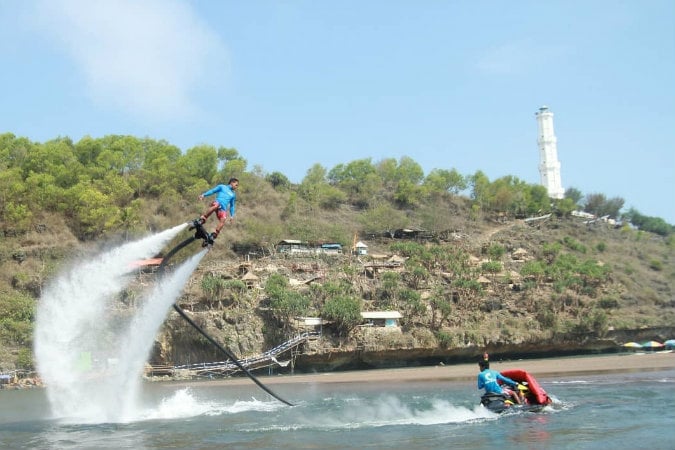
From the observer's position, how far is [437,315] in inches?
2726

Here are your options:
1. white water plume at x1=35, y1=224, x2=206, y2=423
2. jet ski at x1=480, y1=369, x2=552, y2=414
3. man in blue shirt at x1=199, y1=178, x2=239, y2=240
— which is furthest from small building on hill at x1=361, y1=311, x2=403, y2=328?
man in blue shirt at x1=199, y1=178, x2=239, y2=240

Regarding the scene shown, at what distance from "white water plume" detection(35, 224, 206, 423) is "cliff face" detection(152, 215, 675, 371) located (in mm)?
32657

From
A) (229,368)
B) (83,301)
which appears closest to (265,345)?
(229,368)

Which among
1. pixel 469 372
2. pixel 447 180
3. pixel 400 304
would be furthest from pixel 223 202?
pixel 447 180

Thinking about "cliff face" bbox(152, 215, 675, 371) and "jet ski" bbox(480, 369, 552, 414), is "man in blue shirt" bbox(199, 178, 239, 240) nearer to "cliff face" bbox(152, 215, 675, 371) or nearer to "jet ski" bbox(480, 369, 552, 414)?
"jet ski" bbox(480, 369, 552, 414)

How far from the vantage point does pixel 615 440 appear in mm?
20641

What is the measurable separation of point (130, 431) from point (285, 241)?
2414 inches

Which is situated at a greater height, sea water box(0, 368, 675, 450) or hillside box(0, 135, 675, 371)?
hillside box(0, 135, 675, 371)

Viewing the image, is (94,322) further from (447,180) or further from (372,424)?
(447,180)

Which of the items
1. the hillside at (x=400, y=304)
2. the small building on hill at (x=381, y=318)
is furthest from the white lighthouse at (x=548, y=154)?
the small building on hill at (x=381, y=318)

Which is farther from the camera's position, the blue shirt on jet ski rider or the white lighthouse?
the white lighthouse

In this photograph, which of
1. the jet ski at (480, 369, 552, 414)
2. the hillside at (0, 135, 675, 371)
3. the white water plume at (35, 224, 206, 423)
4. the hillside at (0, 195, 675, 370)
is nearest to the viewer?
the white water plume at (35, 224, 206, 423)

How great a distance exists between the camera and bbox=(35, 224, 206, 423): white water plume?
2412 centimetres

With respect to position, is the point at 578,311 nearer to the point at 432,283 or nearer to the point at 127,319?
the point at 432,283
